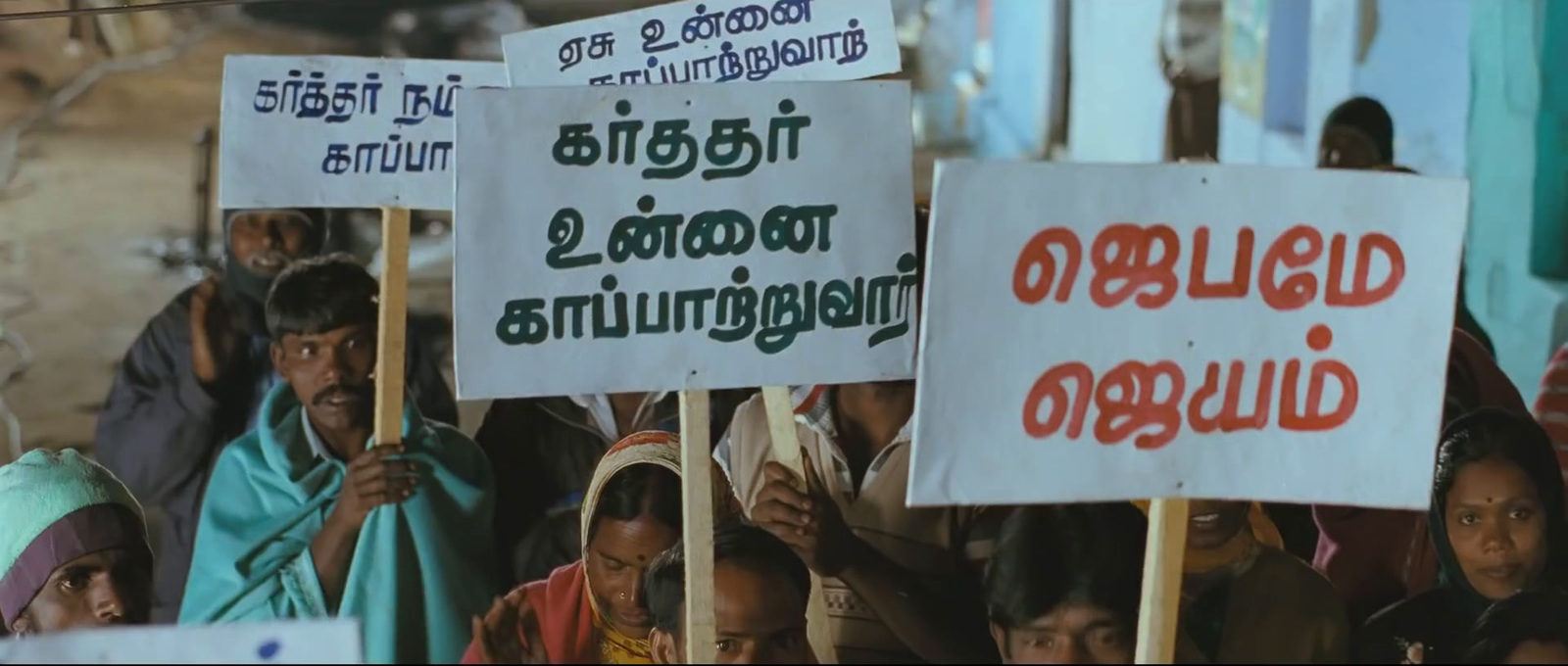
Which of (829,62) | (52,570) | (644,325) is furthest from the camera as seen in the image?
(829,62)

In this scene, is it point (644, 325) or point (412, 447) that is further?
point (412, 447)

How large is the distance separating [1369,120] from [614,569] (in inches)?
88.3

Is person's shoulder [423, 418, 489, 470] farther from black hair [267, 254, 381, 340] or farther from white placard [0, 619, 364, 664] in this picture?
white placard [0, 619, 364, 664]

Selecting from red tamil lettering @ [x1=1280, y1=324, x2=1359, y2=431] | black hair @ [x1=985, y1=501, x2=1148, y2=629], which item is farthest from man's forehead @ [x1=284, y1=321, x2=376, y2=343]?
red tamil lettering @ [x1=1280, y1=324, x2=1359, y2=431]

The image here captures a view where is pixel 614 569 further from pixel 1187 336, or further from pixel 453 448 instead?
pixel 1187 336

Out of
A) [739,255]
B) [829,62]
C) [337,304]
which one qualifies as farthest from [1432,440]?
[337,304]

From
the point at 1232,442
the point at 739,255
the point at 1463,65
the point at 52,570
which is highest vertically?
the point at 1463,65

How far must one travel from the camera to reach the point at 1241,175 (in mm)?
1842

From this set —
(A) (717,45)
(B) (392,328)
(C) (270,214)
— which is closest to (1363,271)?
(A) (717,45)

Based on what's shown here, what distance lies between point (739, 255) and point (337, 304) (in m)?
1.33

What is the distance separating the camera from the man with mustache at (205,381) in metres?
3.99

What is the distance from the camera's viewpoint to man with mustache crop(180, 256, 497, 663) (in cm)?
288

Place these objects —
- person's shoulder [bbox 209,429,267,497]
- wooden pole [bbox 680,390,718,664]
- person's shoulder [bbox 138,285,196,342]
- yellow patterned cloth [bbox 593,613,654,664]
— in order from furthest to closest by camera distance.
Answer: person's shoulder [bbox 138,285,196,342] → person's shoulder [bbox 209,429,267,497] → yellow patterned cloth [bbox 593,613,654,664] → wooden pole [bbox 680,390,718,664]

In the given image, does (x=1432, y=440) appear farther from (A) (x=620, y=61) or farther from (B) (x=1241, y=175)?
(A) (x=620, y=61)
